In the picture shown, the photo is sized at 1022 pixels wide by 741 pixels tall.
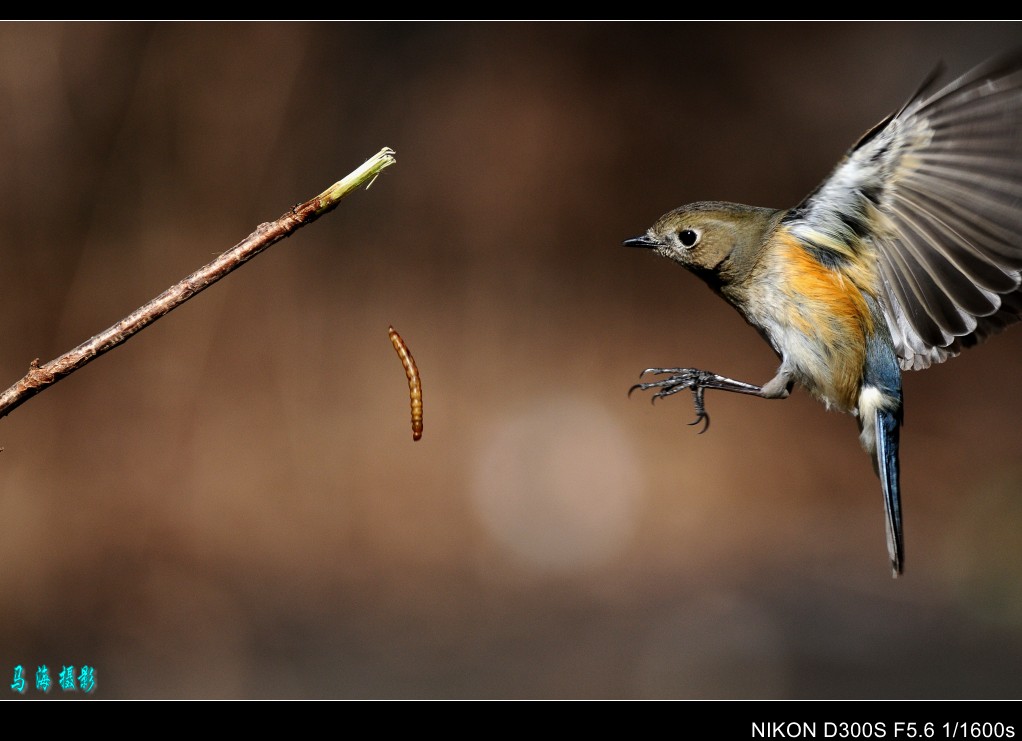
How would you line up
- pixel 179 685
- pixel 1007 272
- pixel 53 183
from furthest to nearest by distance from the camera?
pixel 53 183
pixel 179 685
pixel 1007 272

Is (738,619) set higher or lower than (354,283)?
lower

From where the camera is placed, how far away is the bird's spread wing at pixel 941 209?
2604 millimetres

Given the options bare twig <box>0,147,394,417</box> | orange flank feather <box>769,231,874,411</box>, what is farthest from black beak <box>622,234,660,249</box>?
bare twig <box>0,147,394,417</box>

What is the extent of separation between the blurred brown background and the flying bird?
12.8ft

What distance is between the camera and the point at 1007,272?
2.77 m

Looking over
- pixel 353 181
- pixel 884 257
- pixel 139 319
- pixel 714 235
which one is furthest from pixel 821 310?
pixel 139 319

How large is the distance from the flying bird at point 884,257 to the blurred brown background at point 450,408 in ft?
12.8

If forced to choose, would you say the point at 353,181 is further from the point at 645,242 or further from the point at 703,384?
the point at 703,384

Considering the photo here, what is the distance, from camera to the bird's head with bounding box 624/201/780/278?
2.94 meters

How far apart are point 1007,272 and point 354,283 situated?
5950mm

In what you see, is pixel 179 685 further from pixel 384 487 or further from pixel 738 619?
pixel 738 619

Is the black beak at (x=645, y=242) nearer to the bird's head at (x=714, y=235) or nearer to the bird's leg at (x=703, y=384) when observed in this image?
the bird's head at (x=714, y=235)

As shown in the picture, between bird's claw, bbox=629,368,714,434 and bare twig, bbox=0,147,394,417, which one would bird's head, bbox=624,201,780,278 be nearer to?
bird's claw, bbox=629,368,714,434

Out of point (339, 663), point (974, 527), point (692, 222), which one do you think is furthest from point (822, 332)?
point (974, 527)
